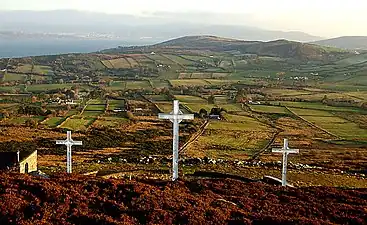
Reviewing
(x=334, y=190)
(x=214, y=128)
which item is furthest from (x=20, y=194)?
(x=214, y=128)

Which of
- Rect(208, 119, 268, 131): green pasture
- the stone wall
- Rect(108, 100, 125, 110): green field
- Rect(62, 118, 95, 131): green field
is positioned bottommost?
Rect(208, 119, 268, 131): green pasture

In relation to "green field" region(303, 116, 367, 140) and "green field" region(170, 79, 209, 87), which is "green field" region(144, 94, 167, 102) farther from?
"green field" region(303, 116, 367, 140)

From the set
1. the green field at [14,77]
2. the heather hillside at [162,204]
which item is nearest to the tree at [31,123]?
the heather hillside at [162,204]

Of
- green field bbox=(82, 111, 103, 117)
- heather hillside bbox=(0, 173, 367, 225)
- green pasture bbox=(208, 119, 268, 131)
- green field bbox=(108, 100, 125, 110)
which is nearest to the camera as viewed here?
heather hillside bbox=(0, 173, 367, 225)

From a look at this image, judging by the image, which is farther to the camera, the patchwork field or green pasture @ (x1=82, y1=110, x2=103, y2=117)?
green pasture @ (x1=82, y1=110, x2=103, y2=117)

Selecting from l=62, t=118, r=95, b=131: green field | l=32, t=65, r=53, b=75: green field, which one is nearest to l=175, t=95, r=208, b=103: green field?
l=62, t=118, r=95, b=131: green field

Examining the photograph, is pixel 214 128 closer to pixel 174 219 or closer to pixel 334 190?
pixel 334 190

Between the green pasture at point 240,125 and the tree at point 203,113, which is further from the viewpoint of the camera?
the tree at point 203,113

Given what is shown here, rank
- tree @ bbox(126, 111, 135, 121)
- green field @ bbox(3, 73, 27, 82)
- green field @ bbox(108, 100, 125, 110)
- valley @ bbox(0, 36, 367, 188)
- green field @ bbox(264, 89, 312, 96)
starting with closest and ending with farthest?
valley @ bbox(0, 36, 367, 188) < tree @ bbox(126, 111, 135, 121) < green field @ bbox(108, 100, 125, 110) < green field @ bbox(264, 89, 312, 96) < green field @ bbox(3, 73, 27, 82)

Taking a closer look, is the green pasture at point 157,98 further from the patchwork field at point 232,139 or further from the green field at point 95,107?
the patchwork field at point 232,139

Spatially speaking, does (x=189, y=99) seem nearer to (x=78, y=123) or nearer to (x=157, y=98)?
(x=157, y=98)
